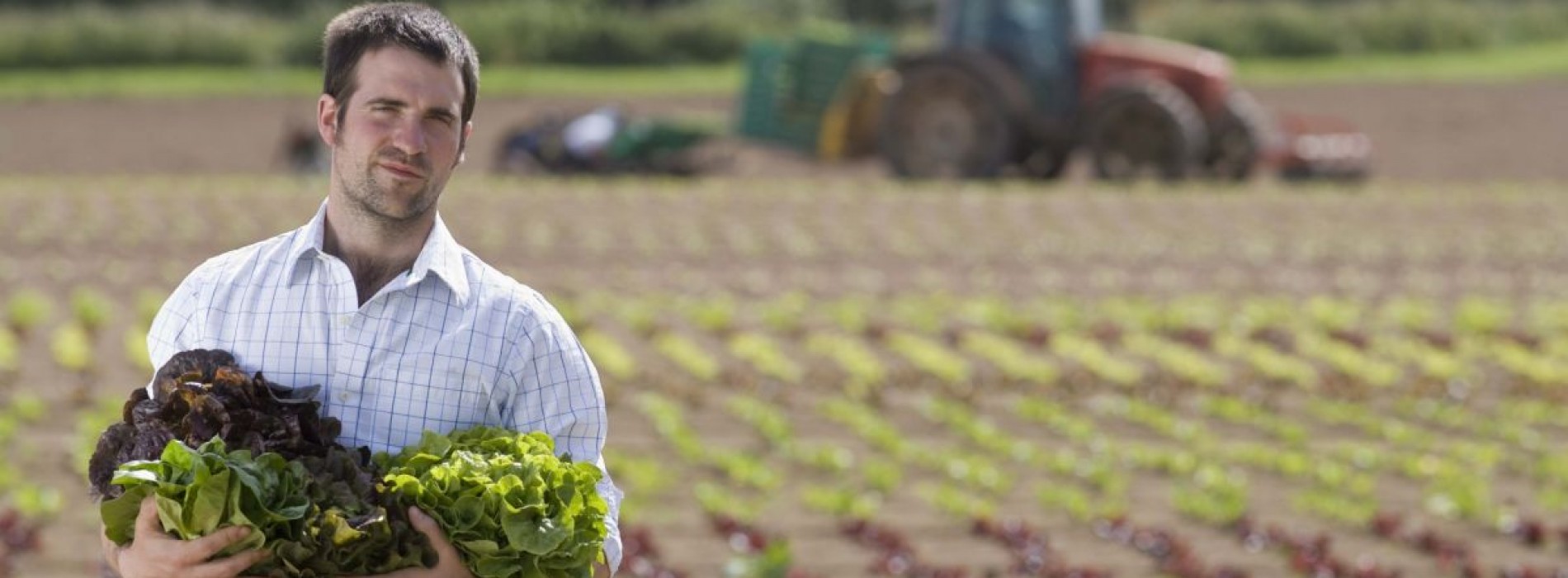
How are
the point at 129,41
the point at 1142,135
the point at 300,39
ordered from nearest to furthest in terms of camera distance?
the point at 1142,135
the point at 129,41
the point at 300,39

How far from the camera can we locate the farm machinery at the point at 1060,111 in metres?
18.1

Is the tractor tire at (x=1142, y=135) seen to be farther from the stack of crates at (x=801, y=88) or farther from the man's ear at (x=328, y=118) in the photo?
the man's ear at (x=328, y=118)

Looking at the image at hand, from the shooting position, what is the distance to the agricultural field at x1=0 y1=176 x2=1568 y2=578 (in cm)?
714

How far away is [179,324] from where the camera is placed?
2.75 meters

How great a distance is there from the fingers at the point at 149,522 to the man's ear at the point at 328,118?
1.54 feet

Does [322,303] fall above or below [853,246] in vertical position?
above

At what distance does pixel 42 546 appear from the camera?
258 inches

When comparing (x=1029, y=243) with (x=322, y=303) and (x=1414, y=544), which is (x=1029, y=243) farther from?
(x=322, y=303)

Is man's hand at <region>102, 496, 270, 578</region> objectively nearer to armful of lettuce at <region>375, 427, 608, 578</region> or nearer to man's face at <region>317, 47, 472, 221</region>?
armful of lettuce at <region>375, 427, 608, 578</region>

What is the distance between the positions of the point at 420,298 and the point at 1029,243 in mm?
11566

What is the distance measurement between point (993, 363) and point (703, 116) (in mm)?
15531

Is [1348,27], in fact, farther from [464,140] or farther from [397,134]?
[397,134]

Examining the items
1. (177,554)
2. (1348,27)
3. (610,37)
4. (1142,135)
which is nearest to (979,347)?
(1142,135)

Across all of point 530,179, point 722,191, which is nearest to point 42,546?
point 722,191
